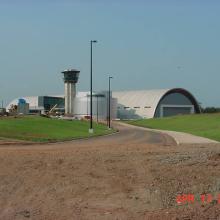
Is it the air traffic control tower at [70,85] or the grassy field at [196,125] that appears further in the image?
the air traffic control tower at [70,85]

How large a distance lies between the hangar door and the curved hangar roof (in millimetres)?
2744

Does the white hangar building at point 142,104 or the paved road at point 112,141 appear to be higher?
the white hangar building at point 142,104

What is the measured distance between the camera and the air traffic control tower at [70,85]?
18638 centimetres

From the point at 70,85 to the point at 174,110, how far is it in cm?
3760

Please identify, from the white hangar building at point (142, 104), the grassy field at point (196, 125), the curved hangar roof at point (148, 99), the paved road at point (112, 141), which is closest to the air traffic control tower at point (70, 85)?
the white hangar building at point (142, 104)

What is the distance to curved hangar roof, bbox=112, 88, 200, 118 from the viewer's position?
18162cm

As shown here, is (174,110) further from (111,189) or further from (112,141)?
(111,189)

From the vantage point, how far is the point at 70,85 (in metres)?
188

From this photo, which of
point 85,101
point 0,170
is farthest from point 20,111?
point 0,170

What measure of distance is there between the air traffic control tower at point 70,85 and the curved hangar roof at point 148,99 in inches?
736

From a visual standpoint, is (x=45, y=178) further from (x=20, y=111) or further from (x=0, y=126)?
(x=20, y=111)

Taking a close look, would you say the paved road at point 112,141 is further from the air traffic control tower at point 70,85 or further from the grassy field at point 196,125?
the air traffic control tower at point 70,85

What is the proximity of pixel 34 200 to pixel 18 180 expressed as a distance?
2060 mm

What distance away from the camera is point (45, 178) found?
12852 mm
